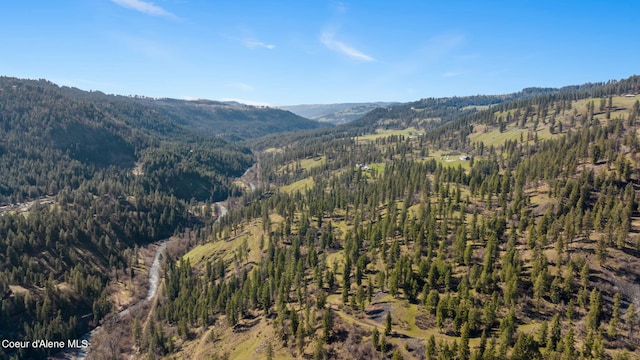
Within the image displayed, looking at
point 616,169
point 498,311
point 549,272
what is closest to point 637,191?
point 616,169

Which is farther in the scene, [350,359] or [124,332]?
[124,332]

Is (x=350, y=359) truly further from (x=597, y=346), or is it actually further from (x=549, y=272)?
(x=549, y=272)

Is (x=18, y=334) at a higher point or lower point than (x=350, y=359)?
lower

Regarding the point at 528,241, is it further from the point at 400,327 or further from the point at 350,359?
the point at 350,359

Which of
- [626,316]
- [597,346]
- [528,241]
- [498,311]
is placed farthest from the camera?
[528,241]

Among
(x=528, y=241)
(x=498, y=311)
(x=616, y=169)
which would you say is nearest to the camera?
(x=498, y=311)

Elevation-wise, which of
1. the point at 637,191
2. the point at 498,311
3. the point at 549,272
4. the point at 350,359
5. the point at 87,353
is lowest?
the point at 87,353

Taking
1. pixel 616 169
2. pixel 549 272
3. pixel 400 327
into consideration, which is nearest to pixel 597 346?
pixel 549 272

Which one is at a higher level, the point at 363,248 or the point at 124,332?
the point at 363,248

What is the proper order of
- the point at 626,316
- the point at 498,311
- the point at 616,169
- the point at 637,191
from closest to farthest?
1. the point at 626,316
2. the point at 498,311
3. the point at 637,191
4. the point at 616,169
